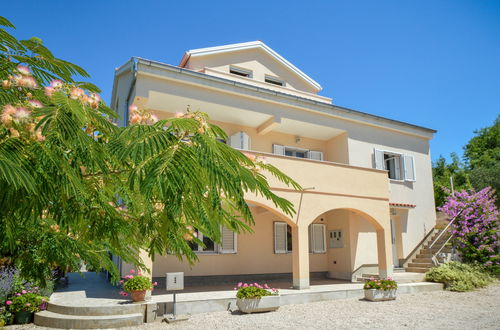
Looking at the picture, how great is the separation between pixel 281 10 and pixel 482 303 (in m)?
10.8

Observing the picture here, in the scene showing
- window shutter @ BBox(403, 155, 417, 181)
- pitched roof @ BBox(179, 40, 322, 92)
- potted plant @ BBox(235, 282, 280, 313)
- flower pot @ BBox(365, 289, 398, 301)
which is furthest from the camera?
window shutter @ BBox(403, 155, 417, 181)

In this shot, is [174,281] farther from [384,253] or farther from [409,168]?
[409,168]

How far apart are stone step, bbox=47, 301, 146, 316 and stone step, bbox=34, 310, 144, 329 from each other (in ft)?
0.38

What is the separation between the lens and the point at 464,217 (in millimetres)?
17094

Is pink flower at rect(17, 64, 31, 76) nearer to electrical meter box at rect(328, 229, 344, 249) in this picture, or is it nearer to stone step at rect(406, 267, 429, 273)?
electrical meter box at rect(328, 229, 344, 249)

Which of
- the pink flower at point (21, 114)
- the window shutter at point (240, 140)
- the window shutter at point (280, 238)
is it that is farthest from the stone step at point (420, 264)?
the pink flower at point (21, 114)

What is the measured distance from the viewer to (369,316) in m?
9.99

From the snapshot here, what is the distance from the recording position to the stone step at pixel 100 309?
9156 millimetres

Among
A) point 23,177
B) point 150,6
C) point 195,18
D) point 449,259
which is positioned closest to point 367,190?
point 449,259

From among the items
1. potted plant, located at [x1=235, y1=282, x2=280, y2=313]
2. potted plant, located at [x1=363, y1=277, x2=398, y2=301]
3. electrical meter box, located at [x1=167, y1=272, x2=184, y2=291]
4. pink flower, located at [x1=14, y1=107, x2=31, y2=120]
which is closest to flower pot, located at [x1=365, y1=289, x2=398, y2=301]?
potted plant, located at [x1=363, y1=277, x2=398, y2=301]

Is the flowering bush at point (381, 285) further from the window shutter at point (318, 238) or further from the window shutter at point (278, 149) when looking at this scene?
the window shutter at point (278, 149)

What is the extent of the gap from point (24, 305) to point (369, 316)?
878 cm

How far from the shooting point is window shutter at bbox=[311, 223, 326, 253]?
17.2 m

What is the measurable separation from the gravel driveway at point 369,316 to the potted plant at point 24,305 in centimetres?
34
